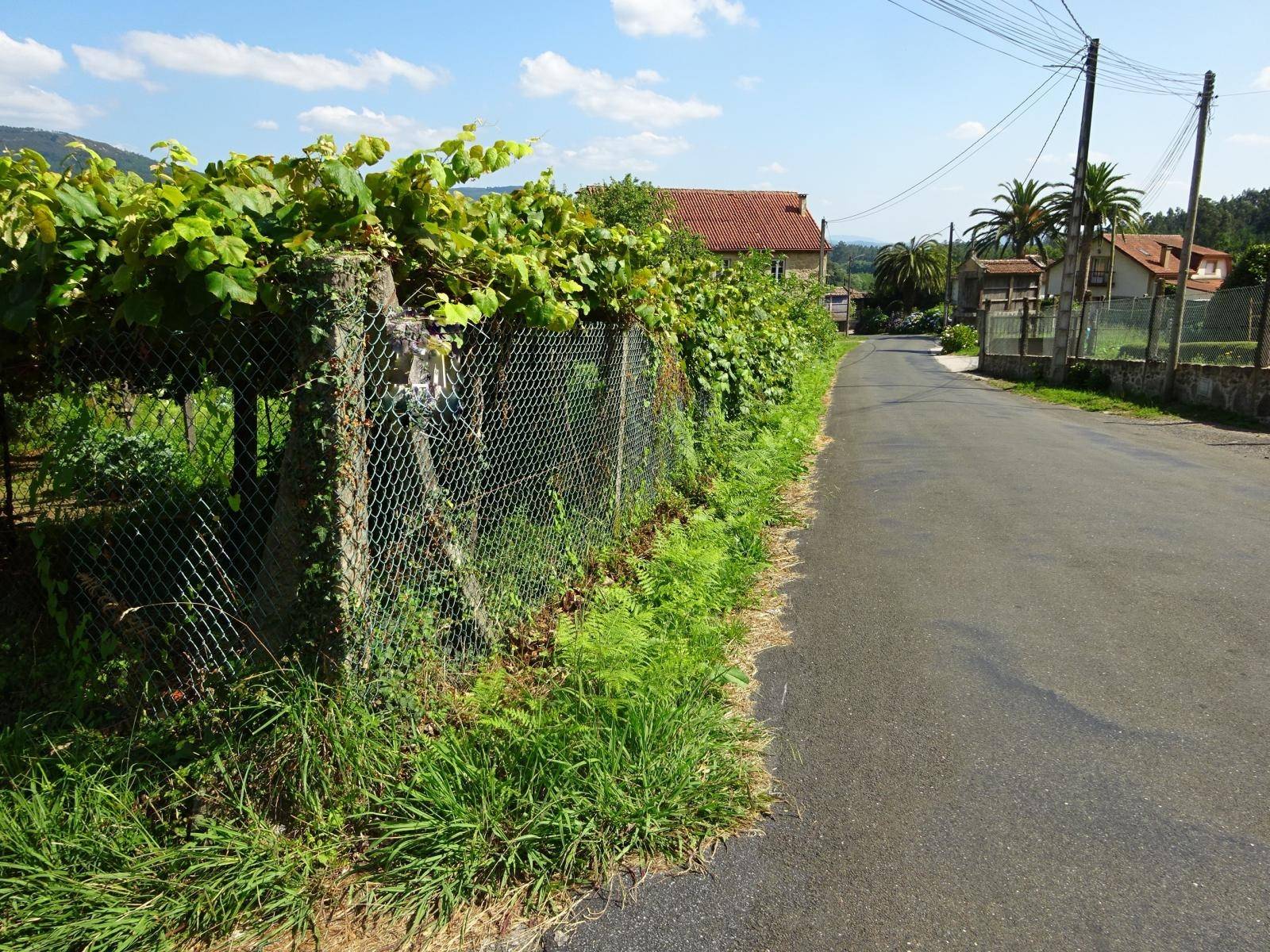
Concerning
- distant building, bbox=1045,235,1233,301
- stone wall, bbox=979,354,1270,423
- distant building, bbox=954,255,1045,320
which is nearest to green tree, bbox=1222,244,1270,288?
stone wall, bbox=979,354,1270,423

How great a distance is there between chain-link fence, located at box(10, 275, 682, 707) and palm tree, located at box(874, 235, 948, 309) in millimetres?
80889

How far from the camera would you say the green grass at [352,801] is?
99.5 inches

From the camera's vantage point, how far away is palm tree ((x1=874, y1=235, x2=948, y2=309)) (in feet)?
258

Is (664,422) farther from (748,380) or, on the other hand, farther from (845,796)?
(845,796)

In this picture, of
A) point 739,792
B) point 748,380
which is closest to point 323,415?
point 739,792

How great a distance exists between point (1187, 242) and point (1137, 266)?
52.7 m

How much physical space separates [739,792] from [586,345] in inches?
115

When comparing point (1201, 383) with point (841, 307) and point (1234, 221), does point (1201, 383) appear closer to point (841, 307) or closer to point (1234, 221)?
point (841, 307)

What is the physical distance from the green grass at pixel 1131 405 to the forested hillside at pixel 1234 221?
72056 millimetres

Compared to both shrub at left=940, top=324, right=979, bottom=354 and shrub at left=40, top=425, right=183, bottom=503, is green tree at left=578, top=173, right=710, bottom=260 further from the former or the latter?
shrub at left=40, top=425, right=183, bottom=503

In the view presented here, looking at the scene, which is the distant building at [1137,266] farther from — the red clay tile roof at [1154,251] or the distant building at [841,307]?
the distant building at [841,307]

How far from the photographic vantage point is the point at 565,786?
2.94 metres

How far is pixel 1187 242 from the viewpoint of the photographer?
1728 centimetres

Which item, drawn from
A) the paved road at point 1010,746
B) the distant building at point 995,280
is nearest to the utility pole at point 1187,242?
the paved road at point 1010,746
